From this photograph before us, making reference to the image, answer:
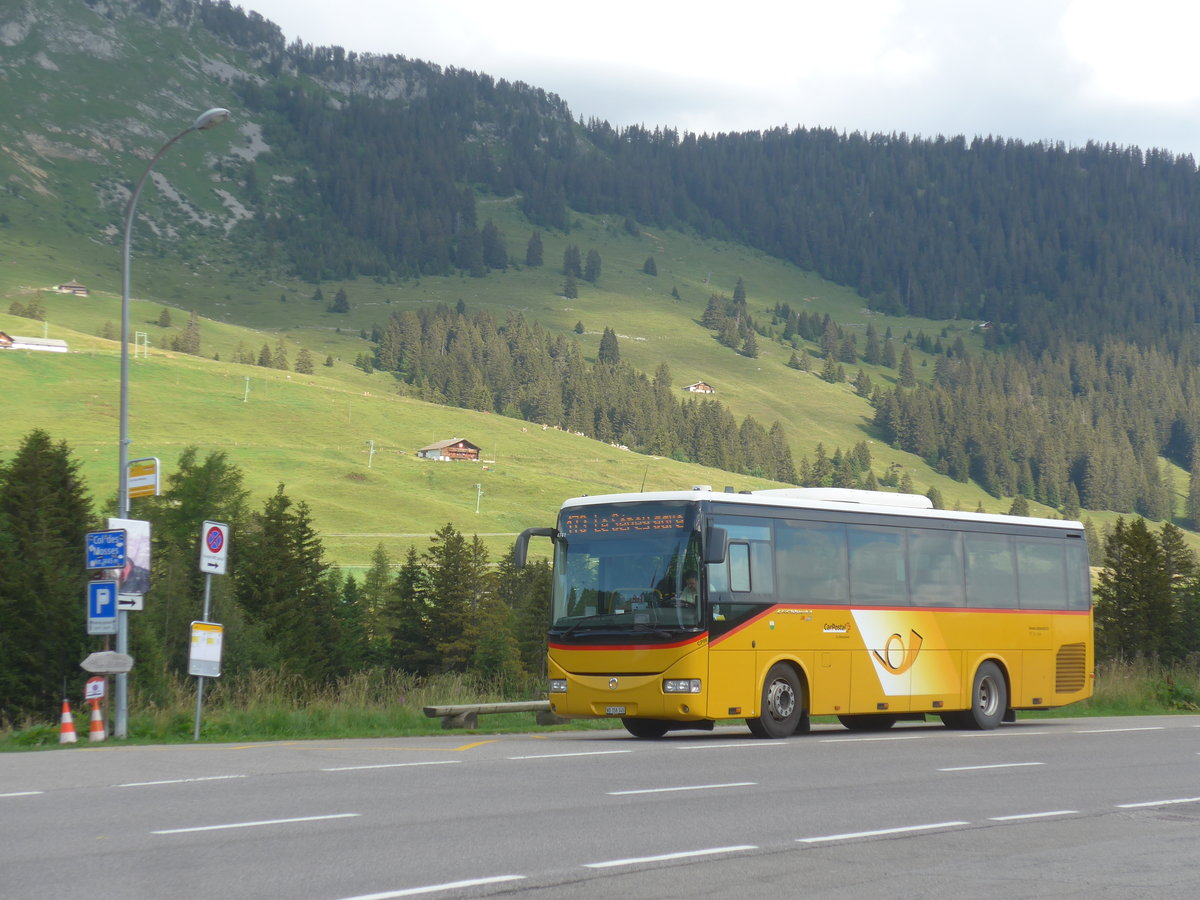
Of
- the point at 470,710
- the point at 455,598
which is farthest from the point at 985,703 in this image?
the point at 455,598

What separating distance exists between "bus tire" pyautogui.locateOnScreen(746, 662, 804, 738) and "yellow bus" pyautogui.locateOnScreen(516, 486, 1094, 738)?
23mm

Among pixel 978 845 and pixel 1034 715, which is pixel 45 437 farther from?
pixel 978 845

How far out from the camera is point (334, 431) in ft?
511

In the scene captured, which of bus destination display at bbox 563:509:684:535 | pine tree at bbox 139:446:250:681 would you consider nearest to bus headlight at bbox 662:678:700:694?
bus destination display at bbox 563:509:684:535

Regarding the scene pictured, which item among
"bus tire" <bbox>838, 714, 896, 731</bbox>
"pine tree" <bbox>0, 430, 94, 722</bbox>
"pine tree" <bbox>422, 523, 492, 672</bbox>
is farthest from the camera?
"pine tree" <bbox>422, 523, 492, 672</bbox>

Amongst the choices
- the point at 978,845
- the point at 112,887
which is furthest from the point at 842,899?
the point at 112,887

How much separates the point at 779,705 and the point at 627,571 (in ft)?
10.1

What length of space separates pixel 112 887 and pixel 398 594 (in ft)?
243

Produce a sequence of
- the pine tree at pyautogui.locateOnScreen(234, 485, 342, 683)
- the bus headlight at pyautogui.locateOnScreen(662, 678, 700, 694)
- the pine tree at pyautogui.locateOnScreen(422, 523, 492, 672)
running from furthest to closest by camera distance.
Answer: the pine tree at pyautogui.locateOnScreen(422, 523, 492, 672)
the pine tree at pyautogui.locateOnScreen(234, 485, 342, 683)
the bus headlight at pyautogui.locateOnScreen(662, 678, 700, 694)

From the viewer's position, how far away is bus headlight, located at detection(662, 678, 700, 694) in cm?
1903

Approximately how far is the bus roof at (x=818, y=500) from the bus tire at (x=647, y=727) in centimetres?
Result: 354

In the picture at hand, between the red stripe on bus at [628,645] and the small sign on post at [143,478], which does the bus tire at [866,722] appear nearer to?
the red stripe on bus at [628,645]

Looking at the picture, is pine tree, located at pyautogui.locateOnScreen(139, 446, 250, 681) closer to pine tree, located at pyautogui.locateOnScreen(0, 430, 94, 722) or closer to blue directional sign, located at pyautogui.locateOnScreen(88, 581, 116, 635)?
pine tree, located at pyautogui.locateOnScreen(0, 430, 94, 722)

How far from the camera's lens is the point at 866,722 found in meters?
25.4
